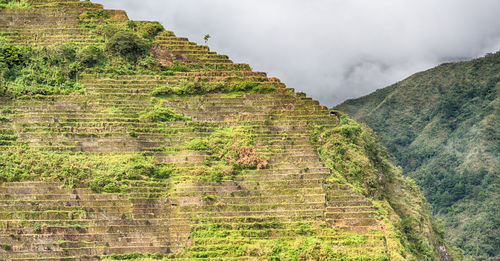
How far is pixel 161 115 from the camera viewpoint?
2814 centimetres

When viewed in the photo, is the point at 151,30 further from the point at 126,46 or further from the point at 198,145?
the point at 198,145

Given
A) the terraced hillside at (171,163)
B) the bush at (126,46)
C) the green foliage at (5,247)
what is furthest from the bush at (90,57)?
the green foliage at (5,247)

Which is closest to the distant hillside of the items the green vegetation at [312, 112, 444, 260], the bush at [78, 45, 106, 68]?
the green vegetation at [312, 112, 444, 260]

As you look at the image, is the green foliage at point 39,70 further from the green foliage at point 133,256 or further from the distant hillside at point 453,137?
the distant hillside at point 453,137

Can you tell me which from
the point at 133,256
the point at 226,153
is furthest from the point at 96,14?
the point at 133,256

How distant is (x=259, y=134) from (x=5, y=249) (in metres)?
12.1

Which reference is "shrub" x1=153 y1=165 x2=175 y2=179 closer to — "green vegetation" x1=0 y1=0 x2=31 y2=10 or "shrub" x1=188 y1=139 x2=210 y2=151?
"shrub" x1=188 y1=139 x2=210 y2=151

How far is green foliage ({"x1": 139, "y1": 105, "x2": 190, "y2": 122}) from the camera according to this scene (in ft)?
91.7

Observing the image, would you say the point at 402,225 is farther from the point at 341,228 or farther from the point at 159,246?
the point at 159,246

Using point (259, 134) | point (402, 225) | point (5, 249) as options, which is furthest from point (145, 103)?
point (402, 225)

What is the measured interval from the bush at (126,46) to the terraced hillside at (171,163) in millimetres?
117

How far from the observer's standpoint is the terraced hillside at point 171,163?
2333cm

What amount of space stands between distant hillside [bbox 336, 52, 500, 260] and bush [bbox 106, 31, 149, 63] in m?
29.5

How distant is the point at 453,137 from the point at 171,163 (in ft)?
125
